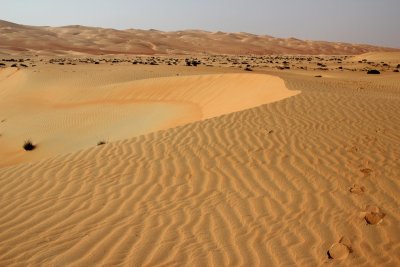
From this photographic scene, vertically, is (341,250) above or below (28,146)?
above

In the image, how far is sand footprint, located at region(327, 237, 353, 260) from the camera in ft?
12.0

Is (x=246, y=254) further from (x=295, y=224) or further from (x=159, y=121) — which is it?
(x=159, y=121)

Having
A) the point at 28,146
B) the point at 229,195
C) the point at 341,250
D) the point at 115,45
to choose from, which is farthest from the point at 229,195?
the point at 115,45

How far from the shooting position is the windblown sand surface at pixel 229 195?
383cm

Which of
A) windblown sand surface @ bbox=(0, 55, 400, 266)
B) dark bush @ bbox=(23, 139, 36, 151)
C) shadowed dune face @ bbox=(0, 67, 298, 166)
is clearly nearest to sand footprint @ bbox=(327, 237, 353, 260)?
windblown sand surface @ bbox=(0, 55, 400, 266)

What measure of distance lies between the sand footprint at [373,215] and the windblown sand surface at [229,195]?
0.01m

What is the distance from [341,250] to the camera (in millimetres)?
3742

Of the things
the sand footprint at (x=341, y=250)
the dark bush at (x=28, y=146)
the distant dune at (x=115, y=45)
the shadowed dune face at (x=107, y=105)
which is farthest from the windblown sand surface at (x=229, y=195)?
the distant dune at (x=115, y=45)

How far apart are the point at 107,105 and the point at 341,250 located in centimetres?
1454

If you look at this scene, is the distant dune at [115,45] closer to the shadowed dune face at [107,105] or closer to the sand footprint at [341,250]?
the shadowed dune face at [107,105]

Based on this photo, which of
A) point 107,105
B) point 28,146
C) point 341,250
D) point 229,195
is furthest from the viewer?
point 107,105

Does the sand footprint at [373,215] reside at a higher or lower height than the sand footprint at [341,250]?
higher

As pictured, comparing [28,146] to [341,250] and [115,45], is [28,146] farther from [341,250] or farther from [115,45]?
[115,45]

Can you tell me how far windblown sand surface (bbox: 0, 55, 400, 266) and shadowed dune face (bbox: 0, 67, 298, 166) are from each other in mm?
3672
